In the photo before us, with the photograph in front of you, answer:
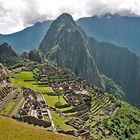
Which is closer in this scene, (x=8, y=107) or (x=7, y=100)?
(x=8, y=107)

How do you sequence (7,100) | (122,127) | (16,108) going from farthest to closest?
(122,127) → (7,100) → (16,108)

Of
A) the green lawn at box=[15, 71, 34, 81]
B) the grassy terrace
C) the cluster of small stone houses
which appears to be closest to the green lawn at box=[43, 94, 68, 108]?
the grassy terrace

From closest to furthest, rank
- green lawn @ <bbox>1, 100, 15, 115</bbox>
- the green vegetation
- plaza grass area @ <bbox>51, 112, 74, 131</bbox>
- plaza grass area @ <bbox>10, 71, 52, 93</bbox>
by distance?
green lawn @ <bbox>1, 100, 15, 115</bbox> → plaza grass area @ <bbox>51, 112, 74, 131</bbox> → the green vegetation → plaza grass area @ <bbox>10, 71, 52, 93</bbox>

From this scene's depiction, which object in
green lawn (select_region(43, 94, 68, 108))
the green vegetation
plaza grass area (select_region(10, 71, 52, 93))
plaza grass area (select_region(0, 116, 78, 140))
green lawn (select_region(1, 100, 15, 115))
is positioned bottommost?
the green vegetation

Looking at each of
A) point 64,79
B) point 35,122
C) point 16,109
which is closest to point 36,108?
point 16,109

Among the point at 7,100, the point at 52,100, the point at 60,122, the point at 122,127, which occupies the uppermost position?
the point at 7,100

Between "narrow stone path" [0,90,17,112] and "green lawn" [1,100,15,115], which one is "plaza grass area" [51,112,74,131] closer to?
"green lawn" [1,100,15,115]

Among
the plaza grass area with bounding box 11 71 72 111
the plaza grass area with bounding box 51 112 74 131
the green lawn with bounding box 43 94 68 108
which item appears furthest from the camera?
the plaza grass area with bounding box 11 71 72 111

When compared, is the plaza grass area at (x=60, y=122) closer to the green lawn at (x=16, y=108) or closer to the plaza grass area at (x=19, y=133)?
the green lawn at (x=16, y=108)

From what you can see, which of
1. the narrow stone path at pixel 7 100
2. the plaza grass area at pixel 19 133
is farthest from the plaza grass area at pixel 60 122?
the plaza grass area at pixel 19 133

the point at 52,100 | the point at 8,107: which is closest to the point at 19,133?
the point at 8,107

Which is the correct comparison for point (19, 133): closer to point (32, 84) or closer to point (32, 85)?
point (32, 85)
